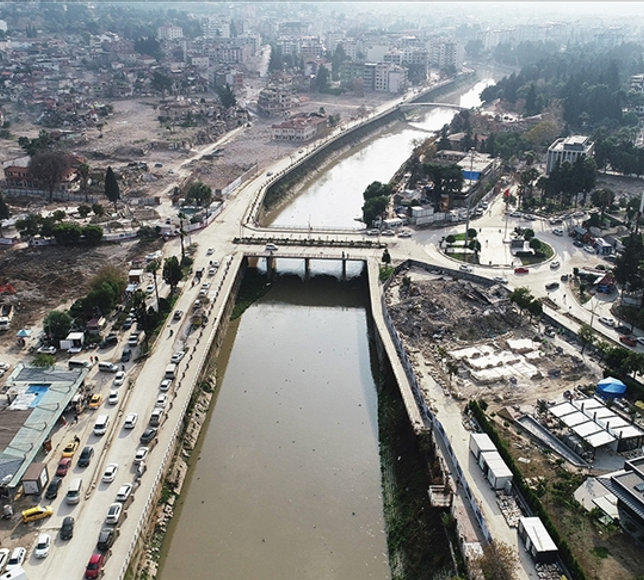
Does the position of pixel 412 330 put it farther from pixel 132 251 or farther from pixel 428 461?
pixel 132 251

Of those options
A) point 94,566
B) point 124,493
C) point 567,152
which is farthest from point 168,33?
point 94,566

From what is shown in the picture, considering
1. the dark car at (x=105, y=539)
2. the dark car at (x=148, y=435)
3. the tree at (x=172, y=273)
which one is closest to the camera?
the dark car at (x=105, y=539)

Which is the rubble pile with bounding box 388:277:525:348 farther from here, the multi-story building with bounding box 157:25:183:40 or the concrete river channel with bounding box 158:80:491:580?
the multi-story building with bounding box 157:25:183:40

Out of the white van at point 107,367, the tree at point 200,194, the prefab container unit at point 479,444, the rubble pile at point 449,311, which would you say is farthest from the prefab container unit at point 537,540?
the tree at point 200,194

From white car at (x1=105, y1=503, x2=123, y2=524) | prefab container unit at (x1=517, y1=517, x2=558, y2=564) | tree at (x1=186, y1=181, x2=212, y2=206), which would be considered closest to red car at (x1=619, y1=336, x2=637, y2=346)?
prefab container unit at (x1=517, y1=517, x2=558, y2=564)

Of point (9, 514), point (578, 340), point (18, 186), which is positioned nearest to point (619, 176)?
point (578, 340)

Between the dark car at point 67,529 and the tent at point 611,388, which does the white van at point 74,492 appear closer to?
the dark car at point 67,529

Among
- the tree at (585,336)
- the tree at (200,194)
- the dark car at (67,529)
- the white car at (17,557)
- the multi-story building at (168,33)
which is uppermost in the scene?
the multi-story building at (168,33)
